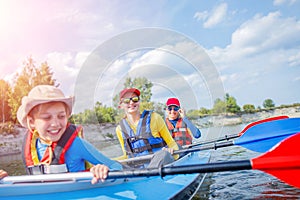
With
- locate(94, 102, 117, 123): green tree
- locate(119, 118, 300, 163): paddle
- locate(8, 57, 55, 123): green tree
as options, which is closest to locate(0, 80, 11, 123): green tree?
locate(8, 57, 55, 123): green tree

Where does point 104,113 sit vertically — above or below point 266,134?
above

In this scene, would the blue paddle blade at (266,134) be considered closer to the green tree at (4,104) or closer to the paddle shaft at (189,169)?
the paddle shaft at (189,169)

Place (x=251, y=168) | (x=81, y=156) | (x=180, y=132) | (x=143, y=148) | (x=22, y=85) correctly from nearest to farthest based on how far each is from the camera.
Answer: (x=251, y=168), (x=81, y=156), (x=143, y=148), (x=180, y=132), (x=22, y=85)

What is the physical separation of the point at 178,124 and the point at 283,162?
3.41m

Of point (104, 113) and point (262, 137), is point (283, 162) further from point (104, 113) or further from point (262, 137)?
point (104, 113)

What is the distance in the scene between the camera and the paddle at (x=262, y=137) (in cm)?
356

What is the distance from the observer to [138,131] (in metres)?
3.77

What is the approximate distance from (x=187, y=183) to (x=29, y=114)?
1.78 meters

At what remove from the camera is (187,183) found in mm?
3154

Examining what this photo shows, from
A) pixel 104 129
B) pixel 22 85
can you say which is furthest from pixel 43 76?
pixel 104 129

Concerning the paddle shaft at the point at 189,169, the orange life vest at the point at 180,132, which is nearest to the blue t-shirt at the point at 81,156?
the paddle shaft at the point at 189,169

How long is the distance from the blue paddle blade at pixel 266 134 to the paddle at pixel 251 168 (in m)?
1.43

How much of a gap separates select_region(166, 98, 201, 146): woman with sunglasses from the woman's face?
158cm

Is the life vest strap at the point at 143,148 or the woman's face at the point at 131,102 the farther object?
the woman's face at the point at 131,102
